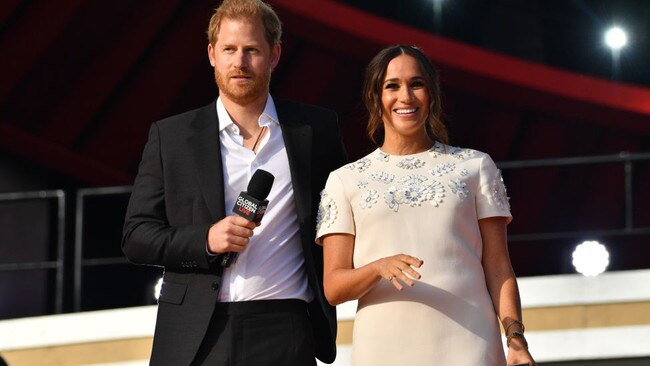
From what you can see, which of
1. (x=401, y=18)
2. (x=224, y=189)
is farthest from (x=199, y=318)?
(x=401, y=18)

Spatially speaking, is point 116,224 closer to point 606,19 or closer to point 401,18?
point 401,18

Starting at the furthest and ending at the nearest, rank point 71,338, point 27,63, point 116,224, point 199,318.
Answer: point 116,224
point 27,63
point 71,338
point 199,318

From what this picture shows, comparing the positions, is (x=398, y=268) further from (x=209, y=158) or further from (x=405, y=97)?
(x=209, y=158)

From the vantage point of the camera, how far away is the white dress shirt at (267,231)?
2400 mm

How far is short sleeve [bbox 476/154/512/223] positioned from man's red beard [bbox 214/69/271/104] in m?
0.52

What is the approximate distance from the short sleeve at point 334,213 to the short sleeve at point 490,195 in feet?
0.91

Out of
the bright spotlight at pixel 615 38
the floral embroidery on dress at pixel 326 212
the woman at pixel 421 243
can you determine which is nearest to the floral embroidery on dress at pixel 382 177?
the woman at pixel 421 243

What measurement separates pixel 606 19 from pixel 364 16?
2998 mm

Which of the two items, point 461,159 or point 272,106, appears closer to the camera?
point 461,159

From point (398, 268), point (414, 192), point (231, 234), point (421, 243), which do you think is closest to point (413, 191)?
point (414, 192)

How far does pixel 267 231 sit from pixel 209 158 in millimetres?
212

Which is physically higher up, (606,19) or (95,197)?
(606,19)

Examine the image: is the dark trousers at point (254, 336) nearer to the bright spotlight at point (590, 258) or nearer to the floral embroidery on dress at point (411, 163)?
the floral embroidery on dress at point (411, 163)

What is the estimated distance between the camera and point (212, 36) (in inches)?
98.7
